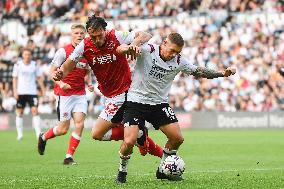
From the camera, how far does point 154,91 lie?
470 inches

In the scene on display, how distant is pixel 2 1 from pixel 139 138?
28.3 metres

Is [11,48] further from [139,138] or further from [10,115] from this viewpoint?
[139,138]

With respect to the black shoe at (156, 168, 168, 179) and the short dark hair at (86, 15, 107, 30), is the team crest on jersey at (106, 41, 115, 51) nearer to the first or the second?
the short dark hair at (86, 15, 107, 30)

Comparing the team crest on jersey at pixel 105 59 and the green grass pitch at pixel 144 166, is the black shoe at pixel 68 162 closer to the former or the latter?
the green grass pitch at pixel 144 166

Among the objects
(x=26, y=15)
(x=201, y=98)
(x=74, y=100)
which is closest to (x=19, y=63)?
(x=74, y=100)

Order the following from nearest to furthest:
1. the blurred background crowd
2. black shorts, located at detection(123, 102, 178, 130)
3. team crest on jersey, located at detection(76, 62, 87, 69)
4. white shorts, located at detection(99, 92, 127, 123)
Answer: black shorts, located at detection(123, 102, 178, 130) → white shorts, located at detection(99, 92, 127, 123) → team crest on jersey, located at detection(76, 62, 87, 69) → the blurred background crowd

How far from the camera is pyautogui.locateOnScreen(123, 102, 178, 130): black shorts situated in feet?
38.8

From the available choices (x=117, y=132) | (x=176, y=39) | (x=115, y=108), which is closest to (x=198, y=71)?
(x=176, y=39)

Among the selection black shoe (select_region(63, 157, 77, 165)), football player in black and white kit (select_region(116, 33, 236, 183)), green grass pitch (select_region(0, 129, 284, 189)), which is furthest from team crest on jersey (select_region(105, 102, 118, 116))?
black shoe (select_region(63, 157, 77, 165))

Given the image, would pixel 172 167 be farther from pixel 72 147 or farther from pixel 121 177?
pixel 72 147

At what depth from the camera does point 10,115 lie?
32375mm

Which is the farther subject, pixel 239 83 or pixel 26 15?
pixel 26 15

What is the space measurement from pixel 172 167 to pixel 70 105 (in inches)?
198

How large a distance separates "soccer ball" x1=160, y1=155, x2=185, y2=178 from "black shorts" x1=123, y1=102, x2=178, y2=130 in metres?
0.55
